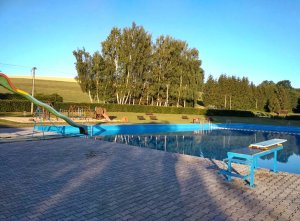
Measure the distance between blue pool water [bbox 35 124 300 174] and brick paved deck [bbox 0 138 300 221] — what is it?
5.52m

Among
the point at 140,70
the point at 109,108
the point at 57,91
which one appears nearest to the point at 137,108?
the point at 109,108

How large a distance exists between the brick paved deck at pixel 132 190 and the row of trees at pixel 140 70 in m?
31.3

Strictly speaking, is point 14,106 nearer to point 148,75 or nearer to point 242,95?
point 148,75

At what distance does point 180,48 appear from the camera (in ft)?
158

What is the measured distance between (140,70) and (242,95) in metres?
25.9

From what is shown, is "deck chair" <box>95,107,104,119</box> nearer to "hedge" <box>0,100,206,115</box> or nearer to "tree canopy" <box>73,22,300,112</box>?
"hedge" <box>0,100,206,115</box>

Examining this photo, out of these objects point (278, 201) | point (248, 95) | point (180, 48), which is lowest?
point (278, 201)

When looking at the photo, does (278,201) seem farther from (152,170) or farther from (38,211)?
(38,211)

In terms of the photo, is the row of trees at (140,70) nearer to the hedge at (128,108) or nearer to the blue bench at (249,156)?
the hedge at (128,108)

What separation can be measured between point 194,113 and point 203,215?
40134mm

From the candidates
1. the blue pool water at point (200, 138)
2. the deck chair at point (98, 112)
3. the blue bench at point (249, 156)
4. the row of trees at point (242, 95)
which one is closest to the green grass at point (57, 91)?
the row of trees at point (242, 95)

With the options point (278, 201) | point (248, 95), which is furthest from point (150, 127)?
point (248, 95)

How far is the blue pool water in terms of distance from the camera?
14.7 meters

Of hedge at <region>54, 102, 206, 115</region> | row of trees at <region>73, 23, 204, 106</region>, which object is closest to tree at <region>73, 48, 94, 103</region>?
row of trees at <region>73, 23, 204, 106</region>
